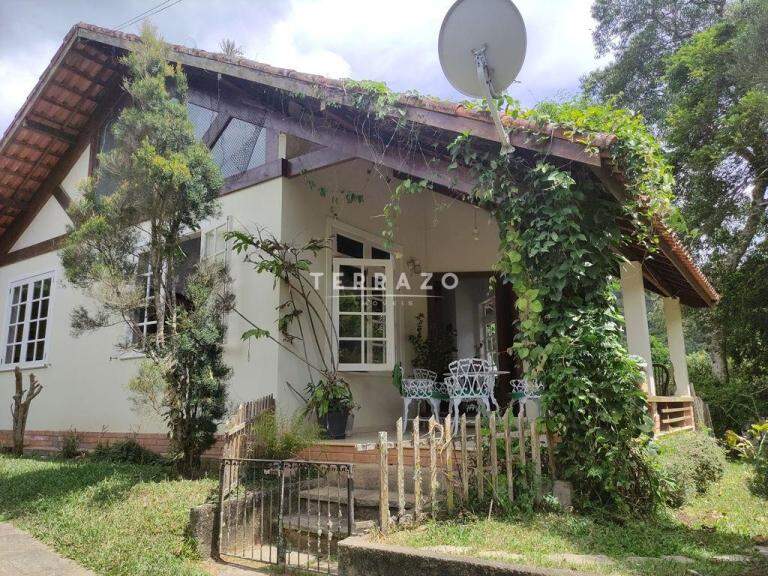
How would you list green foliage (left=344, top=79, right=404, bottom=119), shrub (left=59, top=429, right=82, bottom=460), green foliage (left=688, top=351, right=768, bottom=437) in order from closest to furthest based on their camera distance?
green foliage (left=344, top=79, right=404, bottom=119) < shrub (left=59, top=429, right=82, bottom=460) < green foliage (left=688, top=351, right=768, bottom=437)

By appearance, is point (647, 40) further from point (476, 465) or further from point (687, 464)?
point (476, 465)

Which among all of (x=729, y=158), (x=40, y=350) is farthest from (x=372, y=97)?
(x=729, y=158)

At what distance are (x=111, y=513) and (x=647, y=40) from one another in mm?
17662

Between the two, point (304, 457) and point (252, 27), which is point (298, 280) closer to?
point (304, 457)

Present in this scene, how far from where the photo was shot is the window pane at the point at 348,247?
23.9 feet

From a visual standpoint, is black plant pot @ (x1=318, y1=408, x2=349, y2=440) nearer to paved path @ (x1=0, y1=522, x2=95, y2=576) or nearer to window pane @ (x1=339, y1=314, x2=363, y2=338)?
window pane @ (x1=339, y1=314, x2=363, y2=338)

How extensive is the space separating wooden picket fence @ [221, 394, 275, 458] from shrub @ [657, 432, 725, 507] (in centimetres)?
350

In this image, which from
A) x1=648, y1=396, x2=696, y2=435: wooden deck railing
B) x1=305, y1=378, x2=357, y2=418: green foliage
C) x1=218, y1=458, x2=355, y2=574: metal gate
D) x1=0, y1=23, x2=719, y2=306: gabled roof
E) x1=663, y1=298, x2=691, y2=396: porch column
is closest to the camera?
x1=218, y1=458, x2=355, y2=574: metal gate

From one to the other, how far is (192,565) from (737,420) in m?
10.0

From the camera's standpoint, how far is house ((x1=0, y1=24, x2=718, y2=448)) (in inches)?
227

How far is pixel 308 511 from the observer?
4.50 metres

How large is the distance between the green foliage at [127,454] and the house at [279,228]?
223 mm

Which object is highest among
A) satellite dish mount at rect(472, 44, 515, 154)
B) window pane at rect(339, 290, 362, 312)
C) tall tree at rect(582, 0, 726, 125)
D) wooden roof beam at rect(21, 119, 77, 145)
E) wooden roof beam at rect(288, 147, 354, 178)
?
tall tree at rect(582, 0, 726, 125)

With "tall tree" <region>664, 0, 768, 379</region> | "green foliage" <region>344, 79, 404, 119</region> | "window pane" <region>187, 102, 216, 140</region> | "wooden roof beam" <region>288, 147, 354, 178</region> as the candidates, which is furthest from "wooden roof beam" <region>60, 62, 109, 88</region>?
"tall tree" <region>664, 0, 768, 379</region>
